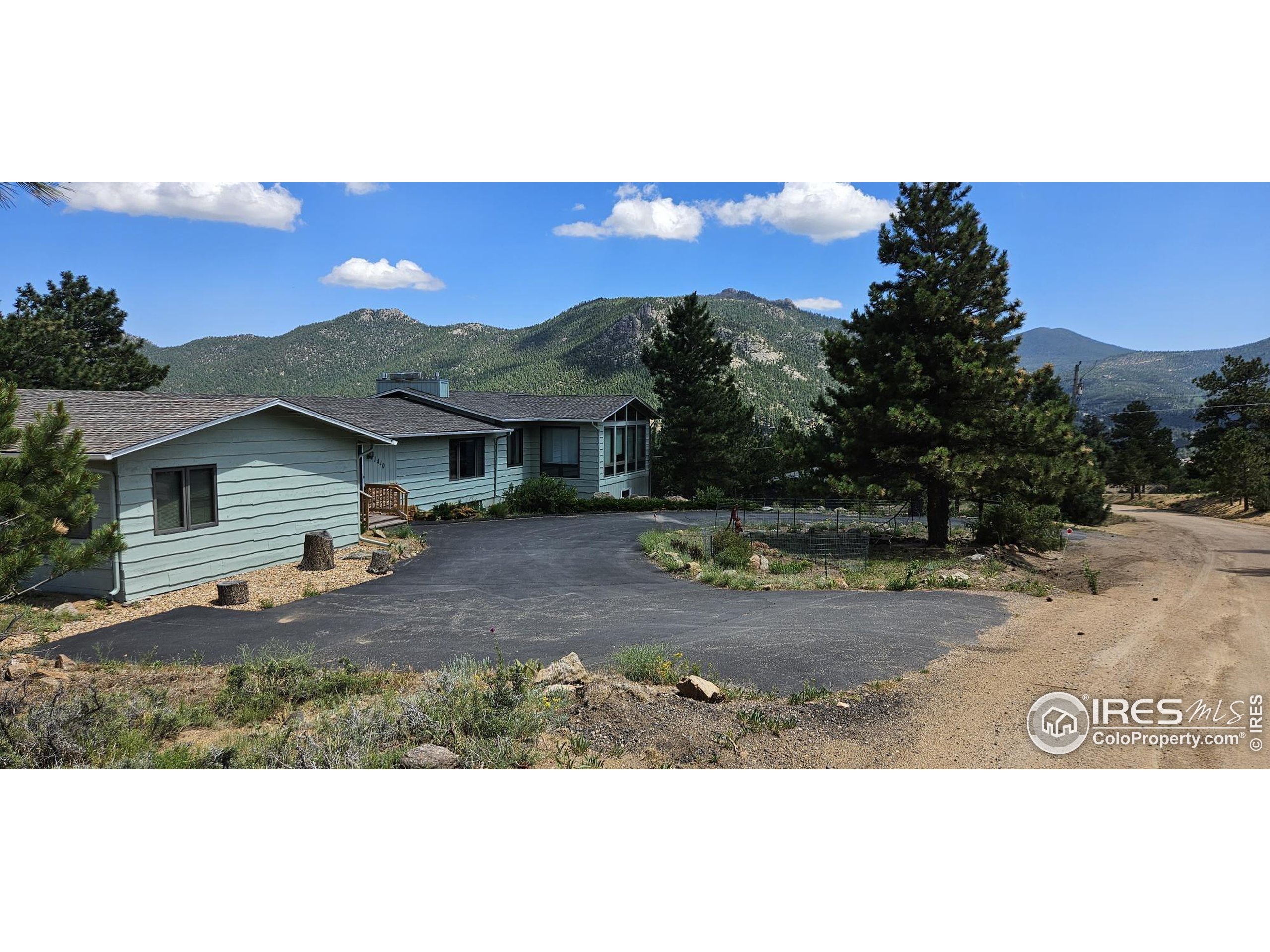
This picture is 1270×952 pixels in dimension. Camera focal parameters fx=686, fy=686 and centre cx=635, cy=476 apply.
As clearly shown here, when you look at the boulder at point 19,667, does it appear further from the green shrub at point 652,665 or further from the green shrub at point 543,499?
the green shrub at point 543,499

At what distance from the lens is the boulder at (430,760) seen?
15.7 feet

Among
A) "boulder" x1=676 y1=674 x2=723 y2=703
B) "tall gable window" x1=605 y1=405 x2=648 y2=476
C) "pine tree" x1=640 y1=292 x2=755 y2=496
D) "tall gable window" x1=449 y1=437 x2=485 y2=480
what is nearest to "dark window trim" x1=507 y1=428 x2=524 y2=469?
"tall gable window" x1=449 y1=437 x2=485 y2=480

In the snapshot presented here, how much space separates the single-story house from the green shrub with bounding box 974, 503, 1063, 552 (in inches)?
542

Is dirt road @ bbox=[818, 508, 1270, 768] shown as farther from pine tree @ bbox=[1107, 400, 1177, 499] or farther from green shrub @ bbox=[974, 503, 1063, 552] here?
pine tree @ bbox=[1107, 400, 1177, 499]

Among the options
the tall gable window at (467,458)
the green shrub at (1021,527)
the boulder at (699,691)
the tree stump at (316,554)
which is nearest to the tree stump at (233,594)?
the tree stump at (316,554)

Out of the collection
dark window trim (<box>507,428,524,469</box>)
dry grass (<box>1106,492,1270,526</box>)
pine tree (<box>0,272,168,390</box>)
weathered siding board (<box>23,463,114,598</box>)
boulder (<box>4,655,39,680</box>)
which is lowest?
dry grass (<box>1106,492,1270,526</box>)

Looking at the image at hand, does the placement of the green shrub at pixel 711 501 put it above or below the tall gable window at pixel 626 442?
below

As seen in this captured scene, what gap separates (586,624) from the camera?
9.26 m

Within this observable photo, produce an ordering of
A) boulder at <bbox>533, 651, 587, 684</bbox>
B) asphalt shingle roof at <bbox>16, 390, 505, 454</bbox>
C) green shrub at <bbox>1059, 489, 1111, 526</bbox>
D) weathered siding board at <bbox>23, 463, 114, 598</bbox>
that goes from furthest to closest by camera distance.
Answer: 1. green shrub at <bbox>1059, 489, 1111, 526</bbox>
2. asphalt shingle roof at <bbox>16, 390, 505, 454</bbox>
3. weathered siding board at <bbox>23, 463, 114, 598</bbox>
4. boulder at <bbox>533, 651, 587, 684</bbox>

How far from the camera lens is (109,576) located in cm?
1052

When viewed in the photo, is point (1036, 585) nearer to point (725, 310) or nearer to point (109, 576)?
point (109, 576)

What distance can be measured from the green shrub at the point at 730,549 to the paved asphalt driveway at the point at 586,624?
1525mm

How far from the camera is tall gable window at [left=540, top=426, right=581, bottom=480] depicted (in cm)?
2656

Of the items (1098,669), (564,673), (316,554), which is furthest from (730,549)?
(316,554)
